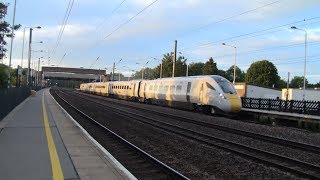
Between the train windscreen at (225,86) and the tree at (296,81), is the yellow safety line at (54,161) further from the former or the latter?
the tree at (296,81)

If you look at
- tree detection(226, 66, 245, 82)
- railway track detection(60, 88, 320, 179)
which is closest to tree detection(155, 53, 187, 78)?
tree detection(226, 66, 245, 82)

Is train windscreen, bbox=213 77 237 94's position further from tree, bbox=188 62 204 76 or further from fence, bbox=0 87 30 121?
tree, bbox=188 62 204 76

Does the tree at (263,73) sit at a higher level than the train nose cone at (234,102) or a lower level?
higher

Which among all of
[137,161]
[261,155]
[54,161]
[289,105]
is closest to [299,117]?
[289,105]

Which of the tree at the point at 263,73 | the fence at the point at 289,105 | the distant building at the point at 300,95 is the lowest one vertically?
the fence at the point at 289,105

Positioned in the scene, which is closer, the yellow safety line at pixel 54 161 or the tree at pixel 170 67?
the yellow safety line at pixel 54 161

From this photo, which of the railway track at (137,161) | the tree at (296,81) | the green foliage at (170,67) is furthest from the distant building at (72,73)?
the railway track at (137,161)

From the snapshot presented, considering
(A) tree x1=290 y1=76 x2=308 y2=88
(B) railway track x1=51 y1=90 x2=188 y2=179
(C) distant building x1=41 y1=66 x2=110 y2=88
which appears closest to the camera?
(B) railway track x1=51 y1=90 x2=188 y2=179

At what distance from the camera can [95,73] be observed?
17100 cm

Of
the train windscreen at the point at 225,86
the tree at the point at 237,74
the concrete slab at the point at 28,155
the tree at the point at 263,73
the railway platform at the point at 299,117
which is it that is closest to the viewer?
the concrete slab at the point at 28,155

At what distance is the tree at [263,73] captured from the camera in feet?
378

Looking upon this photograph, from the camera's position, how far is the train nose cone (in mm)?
30031

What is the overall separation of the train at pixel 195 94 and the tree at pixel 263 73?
2659 inches

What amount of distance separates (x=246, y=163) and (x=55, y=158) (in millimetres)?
4894
